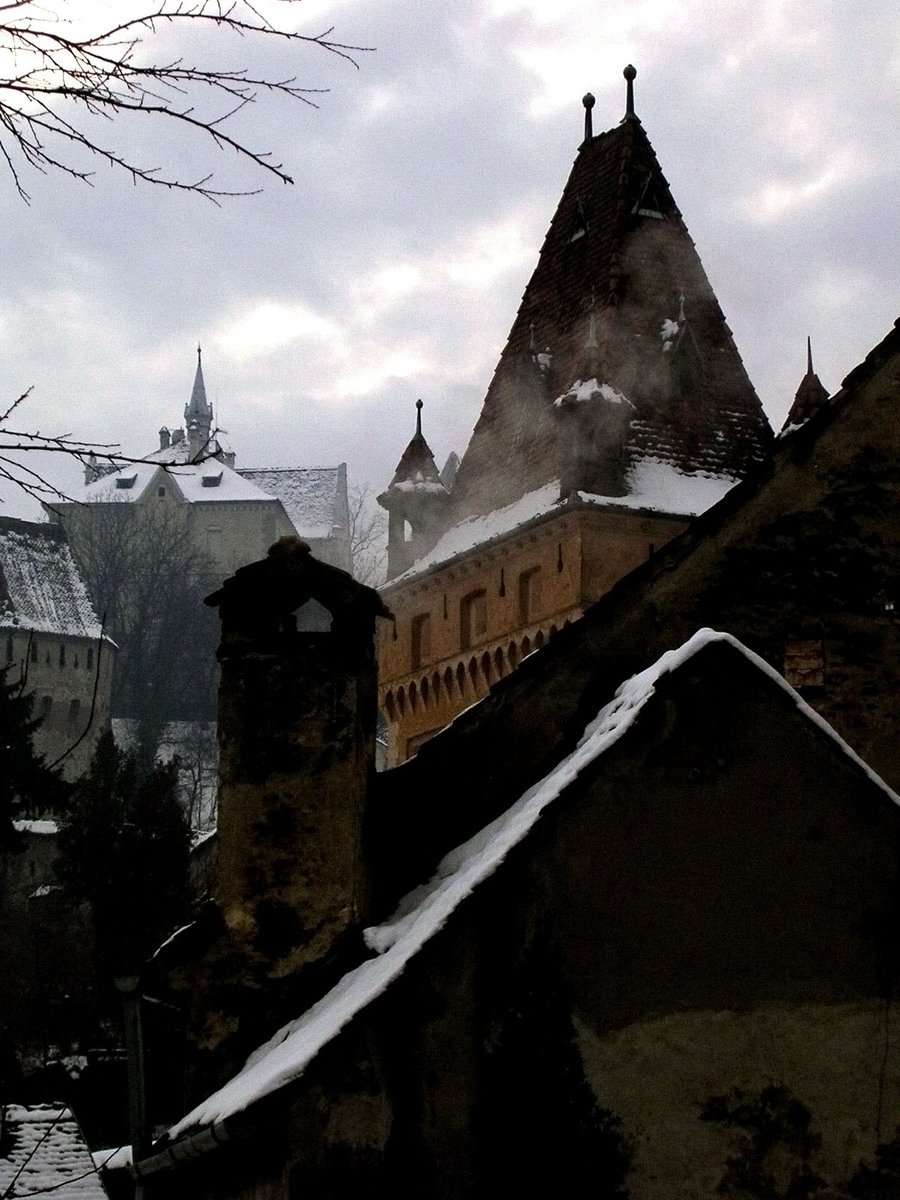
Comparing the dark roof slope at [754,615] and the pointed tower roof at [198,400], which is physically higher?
the pointed tower roof at [198,400]

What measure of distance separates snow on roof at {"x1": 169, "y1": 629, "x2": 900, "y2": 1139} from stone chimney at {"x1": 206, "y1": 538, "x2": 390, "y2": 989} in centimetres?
40

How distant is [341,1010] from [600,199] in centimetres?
2840

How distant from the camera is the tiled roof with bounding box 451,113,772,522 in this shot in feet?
104

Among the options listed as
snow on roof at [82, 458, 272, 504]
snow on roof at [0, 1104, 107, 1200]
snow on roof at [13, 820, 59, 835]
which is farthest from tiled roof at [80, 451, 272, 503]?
snow on roof at [0, 1104, 107, 1200]

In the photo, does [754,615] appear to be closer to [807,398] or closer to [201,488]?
[807,398]

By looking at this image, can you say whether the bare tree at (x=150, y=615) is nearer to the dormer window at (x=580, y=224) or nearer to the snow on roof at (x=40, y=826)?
the snow on roof at (x=40, y=826)

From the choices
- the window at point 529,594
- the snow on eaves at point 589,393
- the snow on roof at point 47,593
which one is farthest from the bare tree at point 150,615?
the snow on eaves at point 589,393

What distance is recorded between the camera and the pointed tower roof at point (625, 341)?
31734 millimetres

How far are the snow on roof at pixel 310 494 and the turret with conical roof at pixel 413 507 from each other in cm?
7407

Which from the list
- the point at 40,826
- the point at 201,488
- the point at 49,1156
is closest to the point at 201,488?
the point at 201,488

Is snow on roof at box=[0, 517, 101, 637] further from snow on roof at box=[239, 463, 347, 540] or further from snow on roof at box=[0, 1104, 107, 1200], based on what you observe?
snow on roof at box=[0, 1104, 107, 1200]

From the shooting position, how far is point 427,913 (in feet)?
26.7

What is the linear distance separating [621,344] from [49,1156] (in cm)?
1913

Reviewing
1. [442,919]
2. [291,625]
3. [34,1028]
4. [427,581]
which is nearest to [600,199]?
[427,581]
